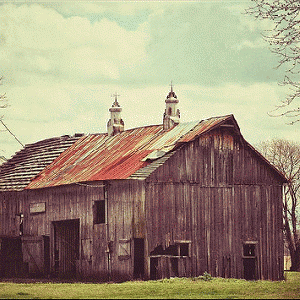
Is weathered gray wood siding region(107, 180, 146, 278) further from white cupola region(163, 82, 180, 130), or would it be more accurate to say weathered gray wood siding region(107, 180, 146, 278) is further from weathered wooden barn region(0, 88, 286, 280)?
white cupola region(163, 82, 180, 130)

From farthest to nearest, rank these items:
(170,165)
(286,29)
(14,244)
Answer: (14,244) → (170,165) → (286,29)

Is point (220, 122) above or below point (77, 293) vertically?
above

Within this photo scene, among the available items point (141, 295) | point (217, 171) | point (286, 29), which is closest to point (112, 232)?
point (217, 171)

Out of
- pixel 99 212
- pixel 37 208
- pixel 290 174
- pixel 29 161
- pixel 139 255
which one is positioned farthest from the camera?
pixel 290 174

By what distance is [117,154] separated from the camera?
4319 cm

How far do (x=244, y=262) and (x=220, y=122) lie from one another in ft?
22.8

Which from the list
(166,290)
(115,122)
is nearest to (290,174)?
(115,122)

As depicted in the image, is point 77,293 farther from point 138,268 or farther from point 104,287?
point 138,268

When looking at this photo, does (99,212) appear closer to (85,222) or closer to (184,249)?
(85,222)

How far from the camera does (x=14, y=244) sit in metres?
49.0

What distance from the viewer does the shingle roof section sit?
157 feet

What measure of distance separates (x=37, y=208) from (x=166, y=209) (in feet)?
32.6

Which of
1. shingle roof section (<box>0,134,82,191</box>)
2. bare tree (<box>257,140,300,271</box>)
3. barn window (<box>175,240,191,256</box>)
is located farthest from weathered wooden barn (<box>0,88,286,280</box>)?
bare tree (<box>257,140,300,271</box>)

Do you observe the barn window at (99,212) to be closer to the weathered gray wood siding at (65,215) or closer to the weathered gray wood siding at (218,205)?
the weathered gray wood siding at (65,215)
